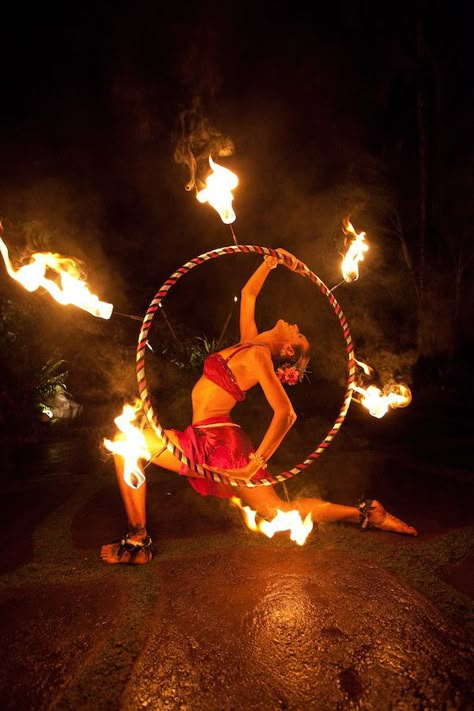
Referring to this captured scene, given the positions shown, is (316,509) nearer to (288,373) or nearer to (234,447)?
(234,447)

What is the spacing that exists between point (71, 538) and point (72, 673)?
5.32 feet

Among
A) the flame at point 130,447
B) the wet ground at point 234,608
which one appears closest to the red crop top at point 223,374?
the flame at point 130,447

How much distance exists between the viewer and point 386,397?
12.7 feet

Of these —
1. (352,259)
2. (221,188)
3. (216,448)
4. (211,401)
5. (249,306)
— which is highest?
(221,188)

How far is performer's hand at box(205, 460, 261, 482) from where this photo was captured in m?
3.19

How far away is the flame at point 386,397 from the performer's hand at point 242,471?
1.18 meters

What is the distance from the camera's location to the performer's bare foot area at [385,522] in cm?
348

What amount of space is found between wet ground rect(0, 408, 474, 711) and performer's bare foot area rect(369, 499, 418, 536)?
2.7 inches

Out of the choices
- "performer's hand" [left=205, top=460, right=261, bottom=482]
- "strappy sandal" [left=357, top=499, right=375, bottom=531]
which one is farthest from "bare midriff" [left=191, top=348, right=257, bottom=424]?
"strappy sandal" [left=357, top=499, right=375, bottom=531]

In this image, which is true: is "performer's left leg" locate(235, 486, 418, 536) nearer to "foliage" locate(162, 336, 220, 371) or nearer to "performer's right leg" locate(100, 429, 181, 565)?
"performer's right leg" locate(100, 429, 181, 565)

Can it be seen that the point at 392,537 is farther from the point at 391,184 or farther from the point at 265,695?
the point at 391,184

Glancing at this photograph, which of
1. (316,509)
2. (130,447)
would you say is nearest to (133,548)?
(130,447)

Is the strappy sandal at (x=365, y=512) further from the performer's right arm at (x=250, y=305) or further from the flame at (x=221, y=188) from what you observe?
the flame at (x=221, y=188)

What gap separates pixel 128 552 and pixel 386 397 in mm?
2427
